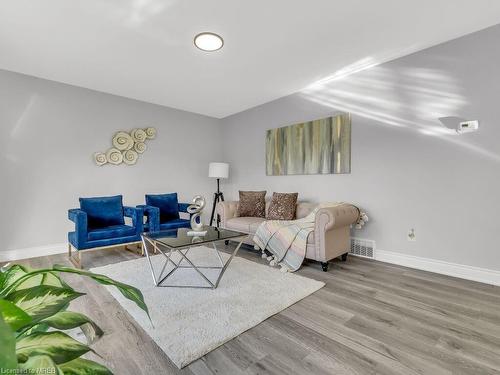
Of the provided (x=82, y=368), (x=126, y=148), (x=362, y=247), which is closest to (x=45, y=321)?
(x=82, y=368)

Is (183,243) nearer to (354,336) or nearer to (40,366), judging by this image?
(354,336)

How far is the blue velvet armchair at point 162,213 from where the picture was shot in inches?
147

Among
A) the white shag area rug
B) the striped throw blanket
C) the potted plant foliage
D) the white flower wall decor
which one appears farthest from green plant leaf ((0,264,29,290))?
the white flower wall decor

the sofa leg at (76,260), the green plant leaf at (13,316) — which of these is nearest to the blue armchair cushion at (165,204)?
the sofa leg at (76,260)

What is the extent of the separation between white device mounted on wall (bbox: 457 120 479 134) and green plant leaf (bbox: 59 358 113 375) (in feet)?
11.6

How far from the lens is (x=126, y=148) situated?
14.4 ft

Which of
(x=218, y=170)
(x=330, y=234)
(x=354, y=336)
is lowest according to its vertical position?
(x=354, y=336)

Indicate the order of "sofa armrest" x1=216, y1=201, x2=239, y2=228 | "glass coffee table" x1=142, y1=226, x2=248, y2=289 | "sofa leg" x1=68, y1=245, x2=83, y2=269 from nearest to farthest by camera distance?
"glass coffee table" x1=142, y1=226, x2=248, y2=289 → "sofa leg" x1=68, y1=245, x2=83, y2=269 → "sofa armrest" x1=216, y1=201, x2=239, y2=228

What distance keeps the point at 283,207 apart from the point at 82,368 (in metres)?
3.52

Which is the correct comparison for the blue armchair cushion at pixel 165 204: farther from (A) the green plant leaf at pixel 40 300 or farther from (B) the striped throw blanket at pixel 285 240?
(A) the green plant leaf at pixel 40 300

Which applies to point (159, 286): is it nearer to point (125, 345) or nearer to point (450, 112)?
point (125, 345)

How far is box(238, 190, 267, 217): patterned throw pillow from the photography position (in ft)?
13.8

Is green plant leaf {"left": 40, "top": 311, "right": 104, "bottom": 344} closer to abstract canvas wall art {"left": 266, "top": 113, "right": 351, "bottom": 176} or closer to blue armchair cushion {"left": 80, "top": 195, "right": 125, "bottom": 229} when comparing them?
blue armchair cushion {"left": 80, "top": 195, "right": 125, "bottom": 229}

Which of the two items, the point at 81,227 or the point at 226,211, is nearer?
the point at 81,227
